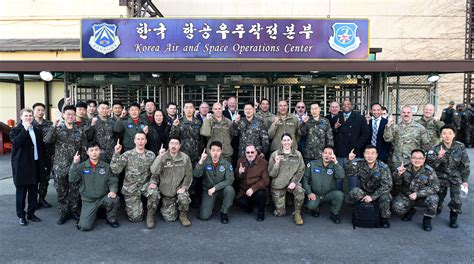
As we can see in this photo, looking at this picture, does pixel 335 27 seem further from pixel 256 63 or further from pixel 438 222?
pixel 438 222

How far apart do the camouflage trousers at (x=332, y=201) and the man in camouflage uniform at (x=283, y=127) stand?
102 cm

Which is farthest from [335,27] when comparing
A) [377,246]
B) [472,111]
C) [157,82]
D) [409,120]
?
[472,111]

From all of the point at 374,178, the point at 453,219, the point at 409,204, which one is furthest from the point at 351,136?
the point at 453,219

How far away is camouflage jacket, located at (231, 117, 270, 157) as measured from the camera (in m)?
6.09

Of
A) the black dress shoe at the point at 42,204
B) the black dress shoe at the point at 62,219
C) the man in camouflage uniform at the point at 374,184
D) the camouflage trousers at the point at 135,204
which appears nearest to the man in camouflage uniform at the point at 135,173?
the camouflage trousers at the point at 135,204

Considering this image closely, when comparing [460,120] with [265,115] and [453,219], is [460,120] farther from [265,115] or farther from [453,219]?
[265,115]

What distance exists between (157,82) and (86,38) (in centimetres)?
187

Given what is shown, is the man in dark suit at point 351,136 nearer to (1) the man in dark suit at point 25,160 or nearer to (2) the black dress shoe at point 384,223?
(2) the black dress shoe at point 384,223

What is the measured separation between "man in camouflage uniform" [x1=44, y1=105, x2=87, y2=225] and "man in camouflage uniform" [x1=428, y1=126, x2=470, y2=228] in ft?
17.1

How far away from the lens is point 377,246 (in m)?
4.53

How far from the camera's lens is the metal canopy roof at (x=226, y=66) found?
767 cm

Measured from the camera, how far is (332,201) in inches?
214

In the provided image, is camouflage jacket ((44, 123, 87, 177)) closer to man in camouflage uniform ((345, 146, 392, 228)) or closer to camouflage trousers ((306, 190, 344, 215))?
camouflage trousers ((306, 190, 344, 215))

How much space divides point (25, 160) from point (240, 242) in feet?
10.4
